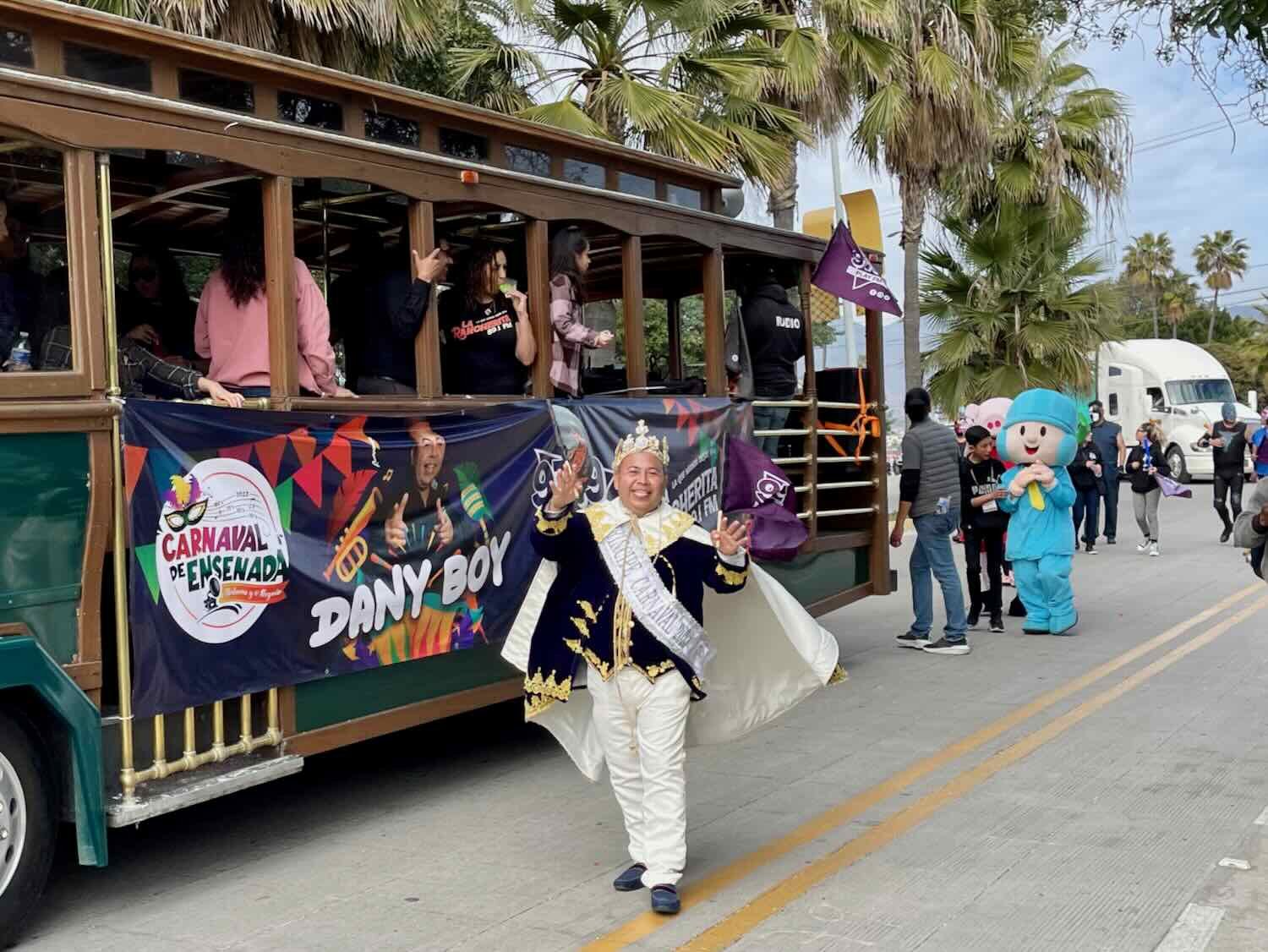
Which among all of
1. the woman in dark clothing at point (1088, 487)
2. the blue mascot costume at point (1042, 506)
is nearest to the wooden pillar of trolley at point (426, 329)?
the blue mascot costume at point (1042, 506)

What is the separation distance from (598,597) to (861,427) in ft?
17.6

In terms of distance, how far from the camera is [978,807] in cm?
606

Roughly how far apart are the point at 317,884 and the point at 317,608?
108cm

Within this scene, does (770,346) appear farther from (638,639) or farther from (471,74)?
(471,74)

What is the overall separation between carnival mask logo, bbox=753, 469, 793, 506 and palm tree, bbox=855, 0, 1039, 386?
11.8m

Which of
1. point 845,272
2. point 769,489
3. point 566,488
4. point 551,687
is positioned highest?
point 845,272

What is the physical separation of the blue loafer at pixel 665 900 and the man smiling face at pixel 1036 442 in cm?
737

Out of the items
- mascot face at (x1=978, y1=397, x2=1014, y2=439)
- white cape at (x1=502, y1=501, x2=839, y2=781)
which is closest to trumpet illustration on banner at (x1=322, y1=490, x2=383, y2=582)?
white cape at (x1=502, y1=501, x2=839, y2=781)

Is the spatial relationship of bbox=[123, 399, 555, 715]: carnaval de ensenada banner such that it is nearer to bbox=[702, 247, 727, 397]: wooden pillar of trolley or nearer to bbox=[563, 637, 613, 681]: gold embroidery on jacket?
bbox=[563, 637, 613, 681]: gold embroidery on jacket

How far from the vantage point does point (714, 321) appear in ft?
27.5

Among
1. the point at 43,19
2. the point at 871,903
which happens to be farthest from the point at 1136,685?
the point at 43,19

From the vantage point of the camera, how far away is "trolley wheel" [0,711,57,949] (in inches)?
175

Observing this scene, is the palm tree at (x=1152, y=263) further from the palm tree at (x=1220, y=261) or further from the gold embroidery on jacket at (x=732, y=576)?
the gold embroidery on jacket at (x=732, y=576)

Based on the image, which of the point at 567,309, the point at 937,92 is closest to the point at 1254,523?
the point at 567,309
